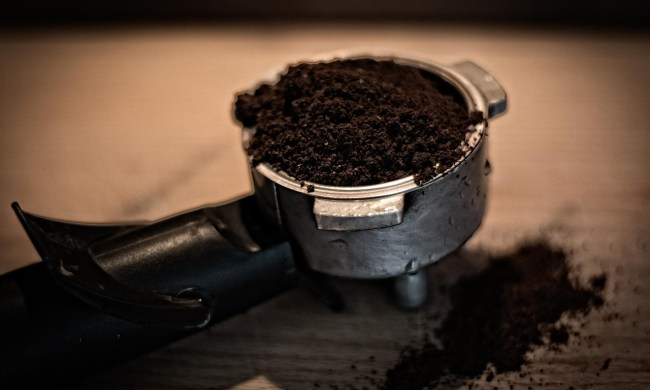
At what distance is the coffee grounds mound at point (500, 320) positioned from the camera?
0.91m

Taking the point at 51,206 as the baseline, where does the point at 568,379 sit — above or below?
below

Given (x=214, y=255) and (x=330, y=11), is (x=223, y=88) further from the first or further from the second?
(x=214, y=255)

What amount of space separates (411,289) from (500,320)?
0.14 meters

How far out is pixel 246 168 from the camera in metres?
1.36

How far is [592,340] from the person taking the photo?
94cm

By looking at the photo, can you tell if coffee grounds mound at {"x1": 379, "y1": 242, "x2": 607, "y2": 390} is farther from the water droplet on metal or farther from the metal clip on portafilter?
the water droplet on metal

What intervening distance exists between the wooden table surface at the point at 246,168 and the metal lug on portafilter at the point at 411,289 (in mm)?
25

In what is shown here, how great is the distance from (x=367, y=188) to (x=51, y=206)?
2.59 ft

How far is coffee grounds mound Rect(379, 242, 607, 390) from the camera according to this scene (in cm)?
91

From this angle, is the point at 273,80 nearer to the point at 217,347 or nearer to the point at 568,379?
the point at 217,347

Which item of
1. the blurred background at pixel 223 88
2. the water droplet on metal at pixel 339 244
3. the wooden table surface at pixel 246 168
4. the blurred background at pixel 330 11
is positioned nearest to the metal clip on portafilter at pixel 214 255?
the water droplet on metal at pixel 339 244

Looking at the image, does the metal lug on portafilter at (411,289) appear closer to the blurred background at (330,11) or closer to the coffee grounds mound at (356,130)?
the coffee grounds mound at (356,130)

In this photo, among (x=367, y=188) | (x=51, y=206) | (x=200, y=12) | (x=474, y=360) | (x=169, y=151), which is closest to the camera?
(x=367, y=188)

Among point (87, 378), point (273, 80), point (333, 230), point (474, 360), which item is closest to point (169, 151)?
point (273, 80)
